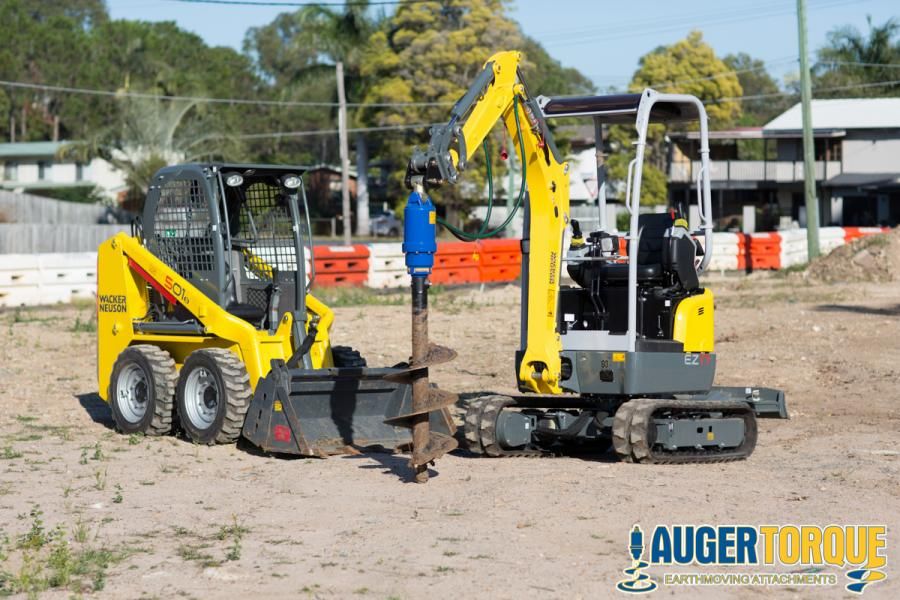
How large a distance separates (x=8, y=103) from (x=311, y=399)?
70842mm

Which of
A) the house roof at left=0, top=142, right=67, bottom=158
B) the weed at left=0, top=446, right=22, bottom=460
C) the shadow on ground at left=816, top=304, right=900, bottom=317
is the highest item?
the house roof at left=0, top=142, right=67, bottom=158

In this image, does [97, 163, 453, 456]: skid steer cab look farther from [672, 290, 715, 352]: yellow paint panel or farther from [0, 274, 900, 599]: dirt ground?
[672, 290, 715, 352]: yellow paint panel

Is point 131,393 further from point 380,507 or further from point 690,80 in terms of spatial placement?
point 690,80

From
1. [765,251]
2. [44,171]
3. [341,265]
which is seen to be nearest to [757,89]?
[44,171]

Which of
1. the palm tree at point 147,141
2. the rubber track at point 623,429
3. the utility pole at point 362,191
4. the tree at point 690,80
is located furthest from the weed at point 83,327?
the tree at point 690,80

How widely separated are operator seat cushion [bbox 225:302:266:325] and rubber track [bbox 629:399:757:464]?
3795 millimetres

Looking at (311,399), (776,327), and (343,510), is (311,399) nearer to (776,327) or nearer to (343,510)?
(343,510)

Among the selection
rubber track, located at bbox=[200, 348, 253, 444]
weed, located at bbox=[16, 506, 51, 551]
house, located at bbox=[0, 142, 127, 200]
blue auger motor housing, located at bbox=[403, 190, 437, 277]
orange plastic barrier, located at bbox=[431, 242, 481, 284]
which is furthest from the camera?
house, located at bbox=[0, 142, 127, 200]

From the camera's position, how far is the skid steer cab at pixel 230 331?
38.5 ft

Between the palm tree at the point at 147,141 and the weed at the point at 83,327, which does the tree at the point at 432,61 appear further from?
the weed at the point at 83,327

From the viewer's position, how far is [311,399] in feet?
38.6

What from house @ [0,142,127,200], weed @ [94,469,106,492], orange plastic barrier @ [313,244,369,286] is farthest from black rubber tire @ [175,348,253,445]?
house @ [0,142,127,200]

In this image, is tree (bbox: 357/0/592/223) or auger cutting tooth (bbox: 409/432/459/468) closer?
auger cutting tooth (bbox: 409/432/459/468)

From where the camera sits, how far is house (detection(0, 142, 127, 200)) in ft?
236
